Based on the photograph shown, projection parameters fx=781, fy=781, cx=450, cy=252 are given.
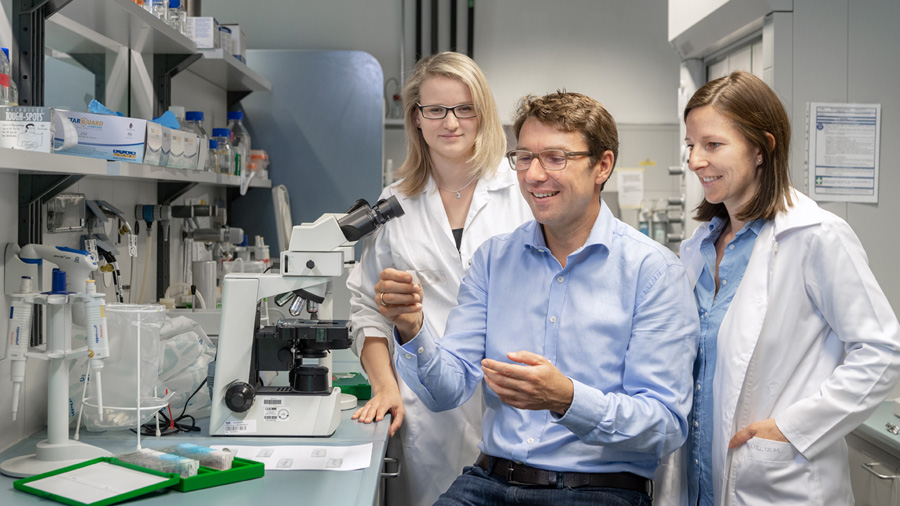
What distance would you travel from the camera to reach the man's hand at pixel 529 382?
1.43m

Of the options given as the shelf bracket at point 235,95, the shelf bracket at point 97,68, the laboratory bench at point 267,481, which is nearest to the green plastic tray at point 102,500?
the laboratory bench at point 267,481

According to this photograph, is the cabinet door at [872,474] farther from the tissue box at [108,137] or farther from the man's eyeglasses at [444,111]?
the tissue box at [108,137]

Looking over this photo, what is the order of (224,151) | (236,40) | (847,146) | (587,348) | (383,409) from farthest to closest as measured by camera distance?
(236,40) < (224,151) < (847,146) < (383,409) < (587,348)

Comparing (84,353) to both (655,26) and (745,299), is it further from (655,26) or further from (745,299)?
(655,26)

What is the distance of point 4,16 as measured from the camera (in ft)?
5.67

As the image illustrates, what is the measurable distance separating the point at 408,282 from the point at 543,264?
0.38 m

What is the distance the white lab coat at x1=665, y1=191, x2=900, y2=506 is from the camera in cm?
158

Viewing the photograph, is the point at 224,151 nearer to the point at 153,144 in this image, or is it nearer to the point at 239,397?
the point at 153,144

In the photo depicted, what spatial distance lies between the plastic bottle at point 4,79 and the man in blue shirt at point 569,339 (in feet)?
2.73

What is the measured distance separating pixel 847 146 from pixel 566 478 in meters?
1.70

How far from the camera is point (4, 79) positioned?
1.54 m

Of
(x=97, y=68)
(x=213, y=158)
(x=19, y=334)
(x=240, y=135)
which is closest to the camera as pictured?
(x=19, y=334)

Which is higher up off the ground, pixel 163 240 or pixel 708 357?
pixel 163 240

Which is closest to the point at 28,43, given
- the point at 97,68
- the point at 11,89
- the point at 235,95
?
the point at 11,89
